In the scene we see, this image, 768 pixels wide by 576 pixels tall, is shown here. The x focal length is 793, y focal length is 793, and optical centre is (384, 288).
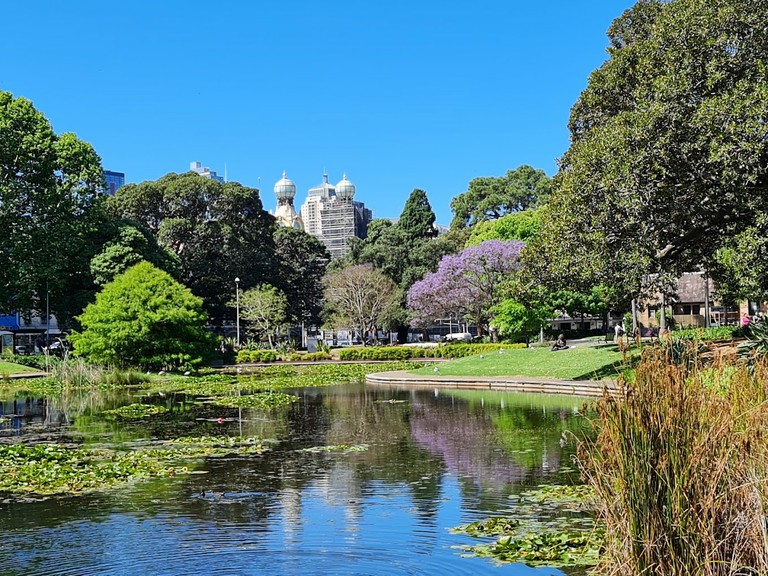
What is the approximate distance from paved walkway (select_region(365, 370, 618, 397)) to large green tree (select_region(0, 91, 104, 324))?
20.5 m

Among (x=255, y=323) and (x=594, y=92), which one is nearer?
(x=594, y=92)

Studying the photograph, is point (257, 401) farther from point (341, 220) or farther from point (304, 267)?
point (341, 220)

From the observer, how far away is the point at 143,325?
36031 mm

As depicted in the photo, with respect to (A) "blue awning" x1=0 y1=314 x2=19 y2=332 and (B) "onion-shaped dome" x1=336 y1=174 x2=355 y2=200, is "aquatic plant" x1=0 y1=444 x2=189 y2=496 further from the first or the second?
(B) "onion-shaped dome" x1=336 y1=174 x2=355 y2=200

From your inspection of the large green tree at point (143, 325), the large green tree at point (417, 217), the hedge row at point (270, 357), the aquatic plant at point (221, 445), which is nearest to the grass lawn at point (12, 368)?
the large green tree at point (143, 325)

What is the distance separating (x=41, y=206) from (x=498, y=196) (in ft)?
153

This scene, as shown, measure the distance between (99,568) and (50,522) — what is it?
2.34 meters

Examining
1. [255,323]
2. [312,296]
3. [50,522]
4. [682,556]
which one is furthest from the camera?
[312,296]

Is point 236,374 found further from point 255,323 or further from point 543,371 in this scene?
point 255,323

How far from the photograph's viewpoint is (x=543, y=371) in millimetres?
29688

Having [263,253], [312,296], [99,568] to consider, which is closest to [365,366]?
[263,253]

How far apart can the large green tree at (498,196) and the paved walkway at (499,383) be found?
153ft

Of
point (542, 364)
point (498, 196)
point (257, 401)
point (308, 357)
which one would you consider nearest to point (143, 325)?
point (257, 401)

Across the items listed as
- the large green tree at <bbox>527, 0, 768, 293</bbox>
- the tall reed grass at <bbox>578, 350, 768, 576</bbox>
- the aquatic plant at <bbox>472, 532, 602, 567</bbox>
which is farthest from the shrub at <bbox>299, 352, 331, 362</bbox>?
the tall reed grass at <bbox>578, 350, 768, 576</bbox>
